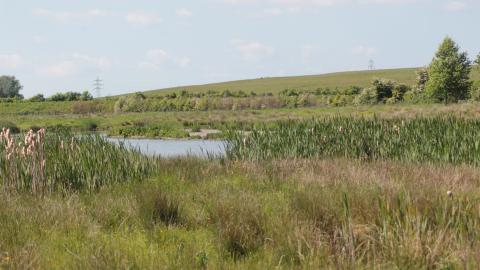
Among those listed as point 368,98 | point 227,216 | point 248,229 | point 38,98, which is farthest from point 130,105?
point 248,229

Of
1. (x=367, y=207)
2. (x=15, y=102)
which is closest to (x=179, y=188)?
(x=367, y=207)

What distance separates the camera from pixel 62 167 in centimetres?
961

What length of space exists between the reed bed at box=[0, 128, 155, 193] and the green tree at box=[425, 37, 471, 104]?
48.6 m

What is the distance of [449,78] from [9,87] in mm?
111265

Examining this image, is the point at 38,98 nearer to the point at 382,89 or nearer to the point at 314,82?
the point at 382,89

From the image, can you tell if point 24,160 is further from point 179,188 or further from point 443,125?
point 443,125

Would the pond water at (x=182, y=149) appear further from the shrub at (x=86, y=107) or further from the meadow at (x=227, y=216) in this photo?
the shrub at (x=86, y=107)

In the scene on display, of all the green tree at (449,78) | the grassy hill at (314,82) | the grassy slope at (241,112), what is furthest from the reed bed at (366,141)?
the grassy hill at (314,82)

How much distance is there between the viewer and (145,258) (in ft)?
16.2

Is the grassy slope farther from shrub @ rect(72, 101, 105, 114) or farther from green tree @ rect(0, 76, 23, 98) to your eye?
green tree @ rect(0, 76, 23, 98)

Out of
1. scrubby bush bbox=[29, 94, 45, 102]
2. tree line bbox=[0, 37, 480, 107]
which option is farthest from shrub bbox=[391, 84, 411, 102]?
scrubby bush bbox=[29, 94, 45, 102]

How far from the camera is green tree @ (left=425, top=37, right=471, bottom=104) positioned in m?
54.7

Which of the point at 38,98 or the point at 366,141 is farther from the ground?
the point at 38,98

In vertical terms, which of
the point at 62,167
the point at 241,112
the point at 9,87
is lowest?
the point at 241,112
